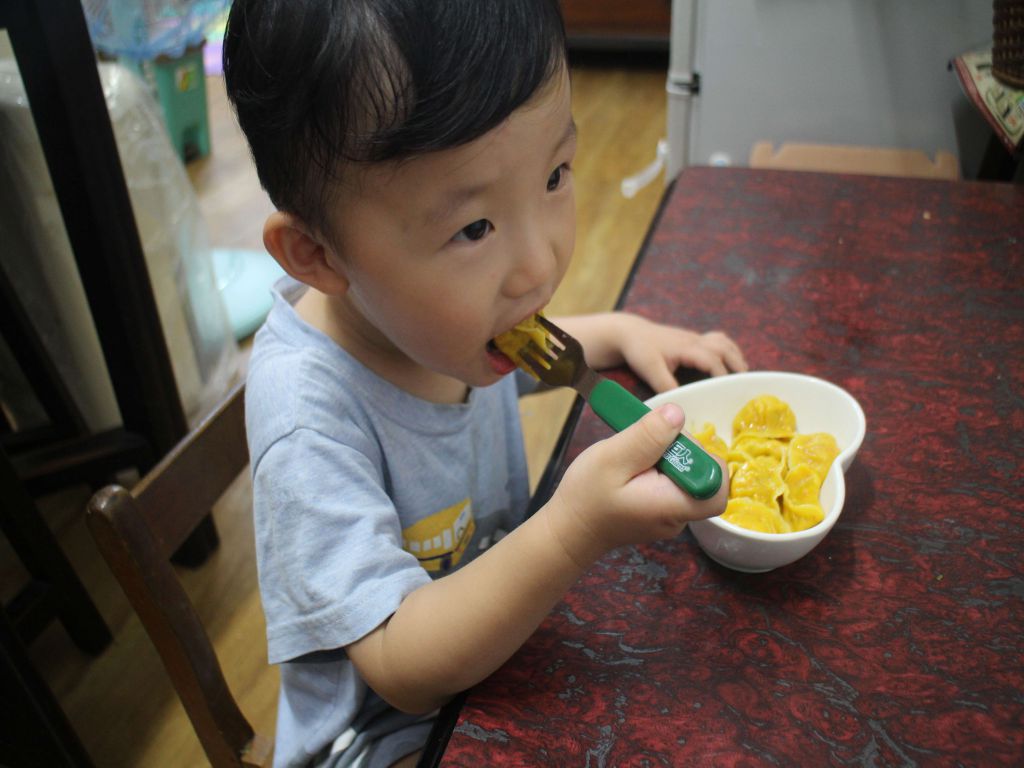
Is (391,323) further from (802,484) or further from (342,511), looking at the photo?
(802,484)

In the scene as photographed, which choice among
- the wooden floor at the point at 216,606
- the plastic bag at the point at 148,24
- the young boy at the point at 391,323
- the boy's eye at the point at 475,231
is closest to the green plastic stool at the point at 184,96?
the plastic bag at the point at 148,24

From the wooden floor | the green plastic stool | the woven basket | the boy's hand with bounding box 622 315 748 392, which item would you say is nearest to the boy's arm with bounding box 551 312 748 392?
the boy's hand with bounding box 622 315 748 392

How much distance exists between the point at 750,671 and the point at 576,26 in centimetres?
412

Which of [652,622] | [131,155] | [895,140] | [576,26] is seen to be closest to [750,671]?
[652,622]

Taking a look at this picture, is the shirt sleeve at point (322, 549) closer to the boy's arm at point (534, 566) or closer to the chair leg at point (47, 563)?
the boy's arm at point (534, 566)

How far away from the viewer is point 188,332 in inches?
74.6

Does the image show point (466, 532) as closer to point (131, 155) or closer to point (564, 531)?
point (564, 531)

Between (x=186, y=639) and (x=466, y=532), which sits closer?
(x=186, y=639)

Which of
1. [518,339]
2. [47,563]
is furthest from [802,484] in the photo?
[47,563]

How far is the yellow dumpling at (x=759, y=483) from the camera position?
0.60 metres

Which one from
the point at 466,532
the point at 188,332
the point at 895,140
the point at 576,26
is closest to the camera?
the point at 466,532

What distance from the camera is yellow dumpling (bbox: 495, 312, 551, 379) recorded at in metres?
0.64

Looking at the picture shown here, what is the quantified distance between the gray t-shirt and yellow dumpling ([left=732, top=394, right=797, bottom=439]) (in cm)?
27

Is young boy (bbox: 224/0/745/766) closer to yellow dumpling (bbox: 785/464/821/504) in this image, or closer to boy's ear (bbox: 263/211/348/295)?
boy's ear (bbox: 263/211/348/295)
